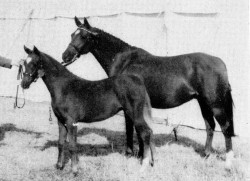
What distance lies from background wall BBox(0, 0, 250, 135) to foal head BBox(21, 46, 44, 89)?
203 inches

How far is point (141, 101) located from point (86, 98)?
0.91m

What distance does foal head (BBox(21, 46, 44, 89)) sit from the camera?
604 cm

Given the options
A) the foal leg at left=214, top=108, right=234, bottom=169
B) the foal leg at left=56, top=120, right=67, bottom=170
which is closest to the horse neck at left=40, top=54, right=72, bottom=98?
the foal leg at left=56, top=120, right=67, bottom=170

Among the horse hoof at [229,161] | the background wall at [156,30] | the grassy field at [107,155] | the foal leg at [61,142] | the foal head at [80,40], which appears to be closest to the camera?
the grassy field at [107,155]

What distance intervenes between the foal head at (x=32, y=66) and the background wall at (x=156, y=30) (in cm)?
515

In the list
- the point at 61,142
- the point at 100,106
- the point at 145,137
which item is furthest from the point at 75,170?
the point at 145,137

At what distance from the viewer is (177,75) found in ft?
22.6

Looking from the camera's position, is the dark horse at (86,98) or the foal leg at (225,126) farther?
the foal leg at (225,126)

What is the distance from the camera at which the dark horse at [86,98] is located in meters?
6.07

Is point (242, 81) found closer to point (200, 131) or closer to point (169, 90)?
point (200, 131)

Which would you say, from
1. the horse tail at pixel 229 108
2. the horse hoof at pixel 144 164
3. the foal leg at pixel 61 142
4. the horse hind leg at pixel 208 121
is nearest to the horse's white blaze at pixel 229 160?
the horse tail at pixel 229 108

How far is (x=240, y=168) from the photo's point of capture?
630 cm

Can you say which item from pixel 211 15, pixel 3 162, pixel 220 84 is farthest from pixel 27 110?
→ pixel 220 84

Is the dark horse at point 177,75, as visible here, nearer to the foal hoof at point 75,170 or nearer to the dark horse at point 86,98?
the dark horse at point 86,98
